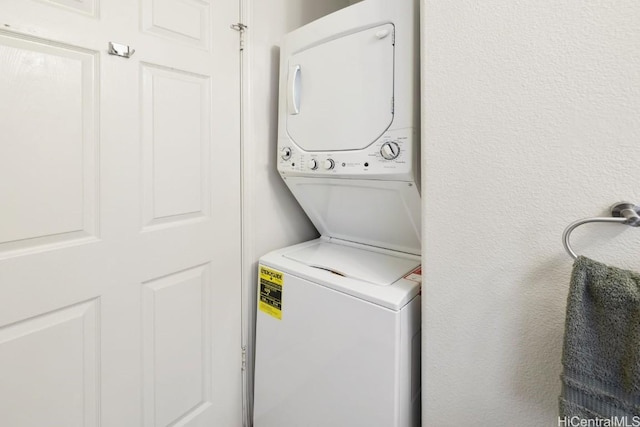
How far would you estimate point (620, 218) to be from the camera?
0.67m

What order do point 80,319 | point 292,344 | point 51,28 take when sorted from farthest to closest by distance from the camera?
point 292,344 < point 80,319 < point 51,28

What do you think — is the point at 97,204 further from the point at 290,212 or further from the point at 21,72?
the point at 290,212

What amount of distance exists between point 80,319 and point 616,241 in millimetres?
1572

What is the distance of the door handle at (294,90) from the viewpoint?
1455 millimetres

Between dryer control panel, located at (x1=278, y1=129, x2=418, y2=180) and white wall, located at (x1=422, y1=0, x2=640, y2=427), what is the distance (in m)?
0.15

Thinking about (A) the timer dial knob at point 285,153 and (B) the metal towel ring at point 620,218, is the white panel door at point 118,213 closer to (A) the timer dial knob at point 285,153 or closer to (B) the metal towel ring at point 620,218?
(A) the timer dial knob at point 285,153

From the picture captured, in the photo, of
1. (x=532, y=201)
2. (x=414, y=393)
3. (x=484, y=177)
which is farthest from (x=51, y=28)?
(x=414, y=393)

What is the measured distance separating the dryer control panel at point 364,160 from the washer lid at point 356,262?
0.40 m

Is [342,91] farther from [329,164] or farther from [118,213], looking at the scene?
[118,213]

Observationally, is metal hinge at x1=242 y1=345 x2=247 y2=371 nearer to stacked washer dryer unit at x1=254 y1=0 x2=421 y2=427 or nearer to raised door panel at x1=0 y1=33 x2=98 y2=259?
stacked washer dryer unit at x1=254 y1=0 x2=421 y2=427

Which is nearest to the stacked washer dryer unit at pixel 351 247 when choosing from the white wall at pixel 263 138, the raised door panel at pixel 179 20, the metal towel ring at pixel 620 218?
the white wall at pixel 263 138

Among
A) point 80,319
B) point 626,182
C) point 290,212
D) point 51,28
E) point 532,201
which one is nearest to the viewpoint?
point 626,182

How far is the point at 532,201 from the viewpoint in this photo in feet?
2.61

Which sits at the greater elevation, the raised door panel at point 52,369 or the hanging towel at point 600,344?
the hanging towel at point 600,344
